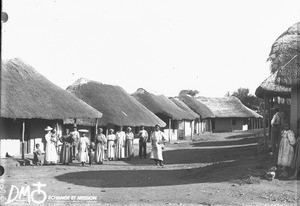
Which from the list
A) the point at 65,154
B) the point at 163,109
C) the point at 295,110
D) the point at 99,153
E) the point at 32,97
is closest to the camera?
the point at 295,110

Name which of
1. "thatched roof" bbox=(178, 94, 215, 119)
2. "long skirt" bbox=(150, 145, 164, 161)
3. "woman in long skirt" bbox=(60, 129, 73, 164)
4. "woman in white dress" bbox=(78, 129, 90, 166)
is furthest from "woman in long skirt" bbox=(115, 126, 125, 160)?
"thatched roof" bbox=(178, 94, 215, 119)

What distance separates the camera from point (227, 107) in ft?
161

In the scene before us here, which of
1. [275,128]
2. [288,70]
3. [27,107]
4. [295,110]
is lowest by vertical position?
[275,128]

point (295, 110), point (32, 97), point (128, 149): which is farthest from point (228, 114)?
point (295, 110)

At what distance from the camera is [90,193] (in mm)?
9023

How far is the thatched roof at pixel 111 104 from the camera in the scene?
2166 centimetres

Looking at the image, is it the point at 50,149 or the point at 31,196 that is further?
the point at 50,149

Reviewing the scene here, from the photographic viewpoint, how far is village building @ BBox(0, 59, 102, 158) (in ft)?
52.5

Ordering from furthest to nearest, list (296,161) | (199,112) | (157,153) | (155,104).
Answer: (199,112), (155,104), (157,153), (296,161)

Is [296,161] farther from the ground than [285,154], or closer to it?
closer to it

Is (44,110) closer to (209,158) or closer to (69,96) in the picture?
(69,96)

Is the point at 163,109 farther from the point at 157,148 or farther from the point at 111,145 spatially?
the point at 157,148

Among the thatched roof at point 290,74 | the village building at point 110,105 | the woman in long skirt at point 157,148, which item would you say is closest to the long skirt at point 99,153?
the woman in long skirt at point 157,148

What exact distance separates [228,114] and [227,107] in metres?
1.77
